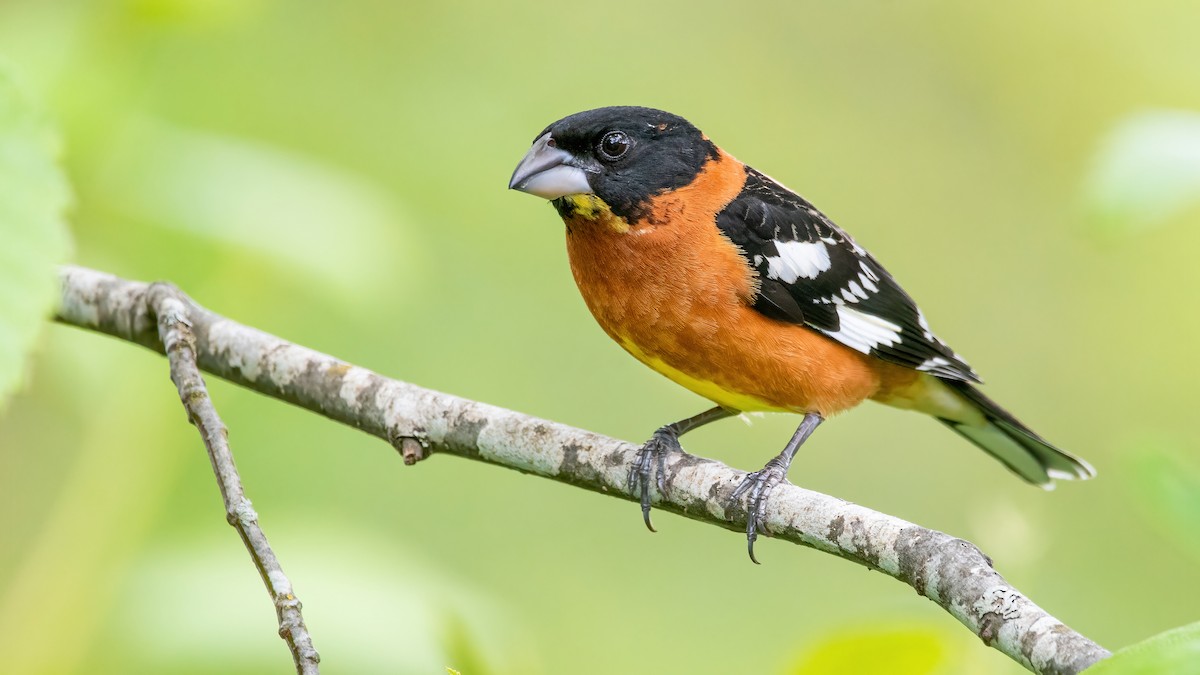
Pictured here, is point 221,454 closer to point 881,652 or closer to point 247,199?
point 247,199

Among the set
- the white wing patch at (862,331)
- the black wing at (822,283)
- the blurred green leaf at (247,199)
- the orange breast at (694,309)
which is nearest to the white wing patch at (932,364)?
the black wing at (822,283)

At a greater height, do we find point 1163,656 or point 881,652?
point 881,652

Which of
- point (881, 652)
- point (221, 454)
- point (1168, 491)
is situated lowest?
point (881, 652)

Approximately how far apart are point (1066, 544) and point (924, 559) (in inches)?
270

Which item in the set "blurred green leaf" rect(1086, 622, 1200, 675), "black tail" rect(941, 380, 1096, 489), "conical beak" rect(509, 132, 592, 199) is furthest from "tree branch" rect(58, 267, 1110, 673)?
"black tail" rect(941, 380, 1096, 489)

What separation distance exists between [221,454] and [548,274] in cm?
668

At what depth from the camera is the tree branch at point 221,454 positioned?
2037 mm

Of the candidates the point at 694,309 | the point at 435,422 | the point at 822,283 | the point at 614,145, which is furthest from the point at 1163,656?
the point at 822,283

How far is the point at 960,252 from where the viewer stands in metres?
9.66

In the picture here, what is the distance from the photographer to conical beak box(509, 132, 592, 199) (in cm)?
380

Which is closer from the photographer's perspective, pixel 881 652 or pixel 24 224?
pixel 24 224

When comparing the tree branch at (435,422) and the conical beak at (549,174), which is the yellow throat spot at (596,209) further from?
the tree branch at (435,422)

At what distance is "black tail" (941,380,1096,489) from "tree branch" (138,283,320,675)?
9.93ft

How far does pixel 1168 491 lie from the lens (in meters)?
1.49
